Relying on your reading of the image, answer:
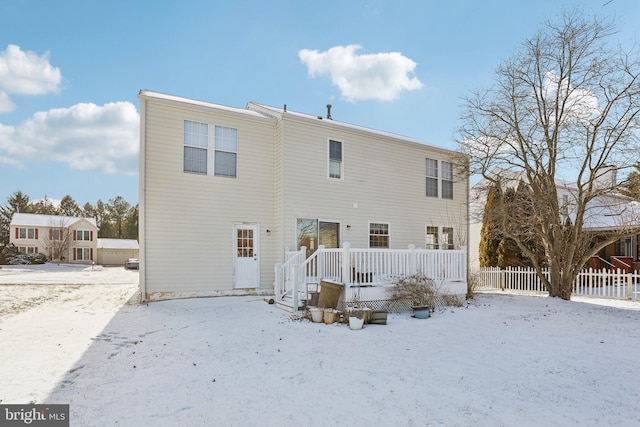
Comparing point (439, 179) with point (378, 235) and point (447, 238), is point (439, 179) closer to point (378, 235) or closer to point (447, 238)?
point (447, 238)

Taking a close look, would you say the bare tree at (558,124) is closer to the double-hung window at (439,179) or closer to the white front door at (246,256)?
the double-hung window at (439,179)

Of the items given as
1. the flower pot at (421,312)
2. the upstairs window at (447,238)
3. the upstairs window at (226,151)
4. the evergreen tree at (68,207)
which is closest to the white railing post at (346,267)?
the flower pot at (421,312)

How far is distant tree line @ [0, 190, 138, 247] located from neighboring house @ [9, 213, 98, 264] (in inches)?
320

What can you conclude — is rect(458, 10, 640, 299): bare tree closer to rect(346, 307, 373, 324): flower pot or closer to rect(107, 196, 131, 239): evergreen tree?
rect(346, 307, 373, 324): flower pot

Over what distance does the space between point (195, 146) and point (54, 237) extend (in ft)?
127

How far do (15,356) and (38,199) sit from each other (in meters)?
57.2

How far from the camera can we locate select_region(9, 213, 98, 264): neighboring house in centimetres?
3862

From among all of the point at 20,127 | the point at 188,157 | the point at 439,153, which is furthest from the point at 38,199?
the point at 439,153

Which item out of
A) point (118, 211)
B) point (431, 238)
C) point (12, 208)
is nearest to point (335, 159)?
point (431, 238)

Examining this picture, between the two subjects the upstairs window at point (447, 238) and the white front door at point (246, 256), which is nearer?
the white front door at point (246, 256)

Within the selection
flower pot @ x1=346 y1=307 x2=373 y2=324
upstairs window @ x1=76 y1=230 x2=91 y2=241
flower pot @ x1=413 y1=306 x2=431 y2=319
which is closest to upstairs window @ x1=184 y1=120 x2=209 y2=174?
flower pot @ x1=346 y1=307 x2=373 y2=324

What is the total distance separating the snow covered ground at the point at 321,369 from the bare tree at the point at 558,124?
3.38m

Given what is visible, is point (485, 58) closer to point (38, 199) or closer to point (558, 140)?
point (558, 140)

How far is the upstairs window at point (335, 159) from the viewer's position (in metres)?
11.9
